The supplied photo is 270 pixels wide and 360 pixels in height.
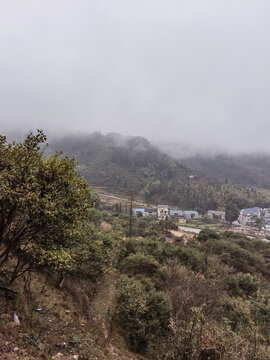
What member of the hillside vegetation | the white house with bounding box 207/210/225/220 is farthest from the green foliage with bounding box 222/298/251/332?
the white house with bounding box 207/210/225/220

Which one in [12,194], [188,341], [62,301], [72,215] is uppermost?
[12,194]

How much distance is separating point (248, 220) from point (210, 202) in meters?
22.2

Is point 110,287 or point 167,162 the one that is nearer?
point 110,287

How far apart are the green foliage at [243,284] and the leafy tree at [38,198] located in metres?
22.5

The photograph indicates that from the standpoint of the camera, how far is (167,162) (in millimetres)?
193500

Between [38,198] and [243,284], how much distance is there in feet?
84.4

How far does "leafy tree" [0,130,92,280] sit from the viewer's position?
6.91 m

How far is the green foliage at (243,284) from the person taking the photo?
2316 centimetres

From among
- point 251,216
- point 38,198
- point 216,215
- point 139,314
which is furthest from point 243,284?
point 251,216

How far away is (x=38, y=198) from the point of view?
6.71m

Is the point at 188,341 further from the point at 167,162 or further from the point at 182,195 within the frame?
the point at 167,162

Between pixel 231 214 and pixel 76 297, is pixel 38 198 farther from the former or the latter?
pixel 231 214

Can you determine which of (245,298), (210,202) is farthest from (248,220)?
(245,298)

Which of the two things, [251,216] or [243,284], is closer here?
[243,284]
